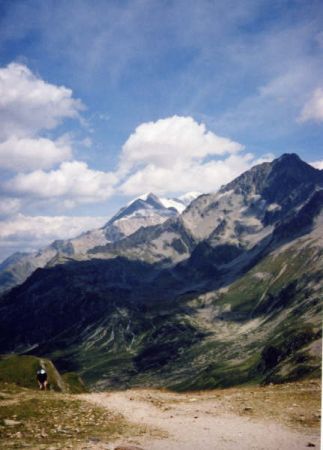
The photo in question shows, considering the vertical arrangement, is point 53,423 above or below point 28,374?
above

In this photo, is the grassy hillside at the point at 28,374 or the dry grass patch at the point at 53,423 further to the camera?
the grassy hillside at the point at 28,374

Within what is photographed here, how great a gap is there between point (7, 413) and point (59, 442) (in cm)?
812

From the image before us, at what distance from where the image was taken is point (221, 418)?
97.4 ft

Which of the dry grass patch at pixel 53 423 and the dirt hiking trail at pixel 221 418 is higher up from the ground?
the dry grass patch at pixel 53 423

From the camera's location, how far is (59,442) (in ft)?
77.7

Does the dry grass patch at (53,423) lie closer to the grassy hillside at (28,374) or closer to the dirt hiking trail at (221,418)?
the dirt hiking trail at (221,418)

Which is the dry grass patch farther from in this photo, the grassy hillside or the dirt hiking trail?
the grassy hillside

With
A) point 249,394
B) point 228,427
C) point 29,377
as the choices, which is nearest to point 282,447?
point 228,427

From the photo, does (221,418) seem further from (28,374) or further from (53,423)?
(28,374)

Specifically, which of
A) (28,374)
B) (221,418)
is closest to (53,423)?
(221,418)

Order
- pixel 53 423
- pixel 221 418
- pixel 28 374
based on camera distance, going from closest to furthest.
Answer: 1. pixel 53 423
2. pixel 221 418
3. pixel 28 374

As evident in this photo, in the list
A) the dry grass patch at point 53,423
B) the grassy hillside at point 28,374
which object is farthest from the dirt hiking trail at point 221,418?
the grassy hillside at point 28,374

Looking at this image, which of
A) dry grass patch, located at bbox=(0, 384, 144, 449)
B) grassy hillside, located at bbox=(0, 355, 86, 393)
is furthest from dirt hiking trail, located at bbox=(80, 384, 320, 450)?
grassy hillside, located at bbox=(0, 355, 86, 393)

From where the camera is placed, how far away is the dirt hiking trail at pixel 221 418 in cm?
2394
